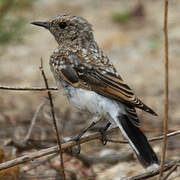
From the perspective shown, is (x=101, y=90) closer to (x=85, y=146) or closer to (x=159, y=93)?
(x=85, y=146)

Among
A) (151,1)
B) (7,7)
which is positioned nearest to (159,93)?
(7,7)

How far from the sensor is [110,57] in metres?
9.42

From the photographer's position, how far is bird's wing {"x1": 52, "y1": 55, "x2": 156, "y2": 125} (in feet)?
13.0

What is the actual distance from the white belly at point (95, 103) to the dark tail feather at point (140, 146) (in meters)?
0.27

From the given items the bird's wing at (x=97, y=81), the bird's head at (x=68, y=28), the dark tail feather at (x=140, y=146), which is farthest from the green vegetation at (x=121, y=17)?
the dark tail feather at (x=140, y=146)

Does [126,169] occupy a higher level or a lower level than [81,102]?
lower

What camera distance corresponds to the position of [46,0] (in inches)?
482

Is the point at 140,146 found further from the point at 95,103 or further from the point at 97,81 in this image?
the point at 97,81

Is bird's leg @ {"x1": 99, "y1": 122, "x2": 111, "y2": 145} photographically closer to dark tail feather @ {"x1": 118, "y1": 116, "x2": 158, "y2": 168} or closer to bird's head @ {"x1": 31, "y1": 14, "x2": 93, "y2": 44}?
dark tail feather @ {"x1": 118, "y1": 116, "x2": 158, "y2": 168}

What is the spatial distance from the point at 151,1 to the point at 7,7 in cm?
586

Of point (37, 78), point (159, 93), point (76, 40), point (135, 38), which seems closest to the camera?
point (76, 40)

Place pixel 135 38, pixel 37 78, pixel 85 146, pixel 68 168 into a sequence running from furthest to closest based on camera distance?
1. pixel 135 38
2. pixel 37 78
3. pixel 85 146
4. pixel 68 168

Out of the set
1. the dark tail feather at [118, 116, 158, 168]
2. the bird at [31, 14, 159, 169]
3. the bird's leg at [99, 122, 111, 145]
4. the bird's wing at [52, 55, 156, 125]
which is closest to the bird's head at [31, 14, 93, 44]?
the bird at [31, 14, 159, 169]

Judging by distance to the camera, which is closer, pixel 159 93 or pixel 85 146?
pixel 85 146
